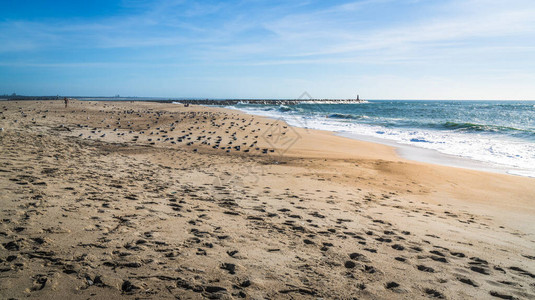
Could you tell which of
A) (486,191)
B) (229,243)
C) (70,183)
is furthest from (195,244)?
(486,191)

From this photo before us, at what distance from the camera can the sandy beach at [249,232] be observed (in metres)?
2.81

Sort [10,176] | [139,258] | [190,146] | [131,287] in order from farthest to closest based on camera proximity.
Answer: [190,146], [10,176], [139,258], [131,287]

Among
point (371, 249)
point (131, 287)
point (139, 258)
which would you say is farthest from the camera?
point (371, 249)

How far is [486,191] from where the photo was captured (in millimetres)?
7551

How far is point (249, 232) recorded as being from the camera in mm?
4066

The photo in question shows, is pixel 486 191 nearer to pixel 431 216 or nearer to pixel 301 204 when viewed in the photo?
pixel 431 216

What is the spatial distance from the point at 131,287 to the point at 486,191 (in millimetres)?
8581

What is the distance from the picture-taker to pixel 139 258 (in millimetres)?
3107

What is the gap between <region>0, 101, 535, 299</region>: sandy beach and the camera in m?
2.81

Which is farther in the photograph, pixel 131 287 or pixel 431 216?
pixel 431 216

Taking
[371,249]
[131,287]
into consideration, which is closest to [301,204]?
[371,249]

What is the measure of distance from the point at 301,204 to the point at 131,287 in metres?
3.48

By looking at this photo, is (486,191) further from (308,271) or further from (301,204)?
(308,271)

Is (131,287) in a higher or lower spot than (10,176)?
lower
